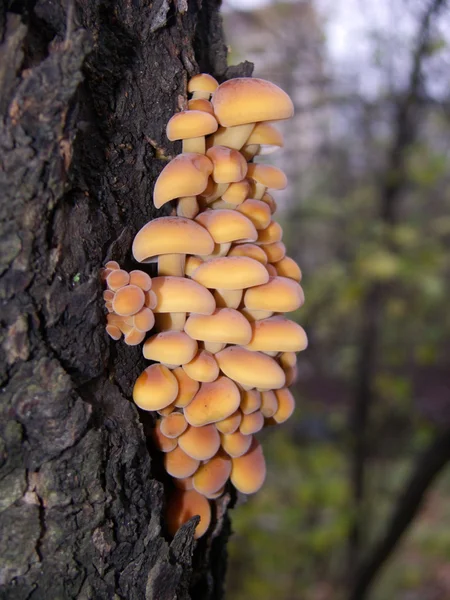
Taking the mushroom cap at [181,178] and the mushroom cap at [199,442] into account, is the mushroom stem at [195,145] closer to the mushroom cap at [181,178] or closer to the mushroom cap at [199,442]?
the mushroom cap at [181,178]

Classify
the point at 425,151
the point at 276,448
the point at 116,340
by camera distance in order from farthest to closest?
1. the point at 276,448
2. the point at 425,151
3. the point at 116,340

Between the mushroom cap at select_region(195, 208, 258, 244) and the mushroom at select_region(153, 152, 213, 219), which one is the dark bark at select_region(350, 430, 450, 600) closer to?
the mushroom cap at select_region(195, 208, 258, 244)

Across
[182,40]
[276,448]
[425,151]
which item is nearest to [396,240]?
[425,151]

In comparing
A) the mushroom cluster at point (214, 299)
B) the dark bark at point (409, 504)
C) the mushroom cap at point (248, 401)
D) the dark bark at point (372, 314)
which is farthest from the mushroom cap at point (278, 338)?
the dark bark at point (372, 314)

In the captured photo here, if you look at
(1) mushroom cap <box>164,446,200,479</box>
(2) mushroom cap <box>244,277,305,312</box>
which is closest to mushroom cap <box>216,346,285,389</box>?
(2) mushroom cap <box>244,277,305,312</box>

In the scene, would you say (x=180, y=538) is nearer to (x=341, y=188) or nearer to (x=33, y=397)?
(x=33, y=397)
